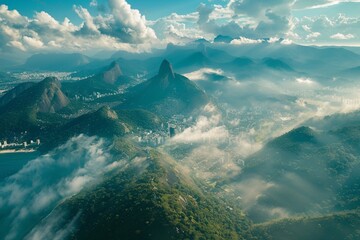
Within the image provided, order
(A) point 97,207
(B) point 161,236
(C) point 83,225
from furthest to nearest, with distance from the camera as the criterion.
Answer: (A) point 97,207 → (C) point 83,225 → (B) point 161,236

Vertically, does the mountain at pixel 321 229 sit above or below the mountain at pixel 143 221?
below

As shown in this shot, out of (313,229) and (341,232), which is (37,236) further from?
(341,232)

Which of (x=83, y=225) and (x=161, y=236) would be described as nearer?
(x=161, y=236)

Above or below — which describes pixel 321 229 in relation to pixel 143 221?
Result: below

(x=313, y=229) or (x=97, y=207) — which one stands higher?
(x=97, y=207)

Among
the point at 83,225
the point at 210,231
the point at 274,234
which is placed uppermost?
the point at 83,225

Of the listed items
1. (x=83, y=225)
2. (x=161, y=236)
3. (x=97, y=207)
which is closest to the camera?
(x=161, y=236)

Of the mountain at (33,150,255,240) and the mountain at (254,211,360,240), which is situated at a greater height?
the mountain at (33,150,255,240)


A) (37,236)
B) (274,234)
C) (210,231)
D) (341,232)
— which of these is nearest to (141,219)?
(210,231)

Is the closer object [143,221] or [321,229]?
[143,221]

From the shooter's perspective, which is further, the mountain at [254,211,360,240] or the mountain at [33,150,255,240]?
the mountain at [254,211,360,240]

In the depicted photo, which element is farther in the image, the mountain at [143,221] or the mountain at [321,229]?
the mountain at [321,229]
